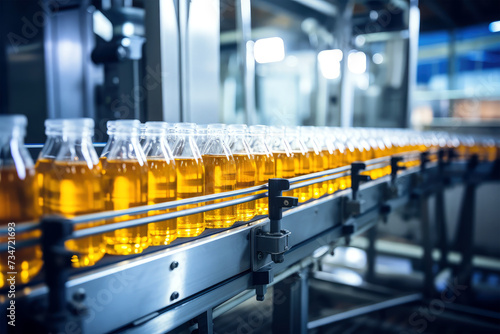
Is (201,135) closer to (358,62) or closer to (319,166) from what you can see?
(319,166)

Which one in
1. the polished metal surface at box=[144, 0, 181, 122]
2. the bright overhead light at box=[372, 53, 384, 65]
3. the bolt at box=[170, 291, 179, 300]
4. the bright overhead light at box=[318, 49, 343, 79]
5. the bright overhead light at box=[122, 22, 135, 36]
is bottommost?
the bolt at box=[170, 291, 179, 300]

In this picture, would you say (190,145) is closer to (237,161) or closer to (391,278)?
(237,161)

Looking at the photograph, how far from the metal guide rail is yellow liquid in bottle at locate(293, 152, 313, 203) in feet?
0.13

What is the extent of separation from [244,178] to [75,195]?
1.20 feet

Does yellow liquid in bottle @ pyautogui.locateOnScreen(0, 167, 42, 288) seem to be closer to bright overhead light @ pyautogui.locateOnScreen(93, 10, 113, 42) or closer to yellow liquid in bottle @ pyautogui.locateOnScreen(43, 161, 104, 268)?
yellow liquid in bottle @ pyautogui.locateOnScreen(43, 161, 104, 268)

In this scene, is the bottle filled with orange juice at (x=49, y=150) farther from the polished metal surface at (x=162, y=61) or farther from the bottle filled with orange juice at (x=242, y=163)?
the polished metal surface at (x=162, y=61)

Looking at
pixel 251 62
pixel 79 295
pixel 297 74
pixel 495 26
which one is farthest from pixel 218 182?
pixel 495 26

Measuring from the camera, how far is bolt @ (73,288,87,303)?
1.46 feet

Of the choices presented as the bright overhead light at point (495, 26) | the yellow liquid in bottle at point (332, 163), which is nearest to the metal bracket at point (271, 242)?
the yellow liquid in bottle at point (332, 163)

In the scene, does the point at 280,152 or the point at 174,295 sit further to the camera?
the point at 280,152

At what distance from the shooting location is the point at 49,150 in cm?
56

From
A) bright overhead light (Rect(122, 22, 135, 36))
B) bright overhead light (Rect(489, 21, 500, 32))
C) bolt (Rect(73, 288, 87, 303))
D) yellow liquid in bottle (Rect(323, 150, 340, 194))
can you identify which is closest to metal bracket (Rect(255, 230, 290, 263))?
bolt (Rect(73, 288, 87, 303))

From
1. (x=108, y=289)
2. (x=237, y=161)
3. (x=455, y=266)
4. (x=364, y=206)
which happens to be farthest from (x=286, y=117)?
(x=108, y=289)

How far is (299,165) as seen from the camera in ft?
3.37
